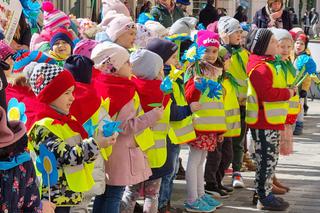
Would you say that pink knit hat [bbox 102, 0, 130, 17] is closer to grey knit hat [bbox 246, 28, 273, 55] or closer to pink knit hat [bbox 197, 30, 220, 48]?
pink knit hat [bbox 197, 30, 220, 48]

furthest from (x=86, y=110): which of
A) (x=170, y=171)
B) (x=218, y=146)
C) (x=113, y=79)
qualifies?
(x=218, y=146)

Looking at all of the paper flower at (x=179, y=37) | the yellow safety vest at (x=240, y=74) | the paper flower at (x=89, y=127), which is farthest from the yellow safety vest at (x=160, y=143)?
the yellow safety vest at (x=240, y=74)

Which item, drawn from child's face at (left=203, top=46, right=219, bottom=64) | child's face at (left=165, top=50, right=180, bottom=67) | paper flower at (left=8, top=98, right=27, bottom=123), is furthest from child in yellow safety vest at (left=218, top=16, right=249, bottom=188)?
paper flower at (left=8, top=98, right=27, bottom=123)

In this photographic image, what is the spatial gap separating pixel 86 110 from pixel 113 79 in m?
0.55

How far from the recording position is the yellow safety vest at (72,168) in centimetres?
437

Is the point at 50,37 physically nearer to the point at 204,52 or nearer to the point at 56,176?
the point at 204,52

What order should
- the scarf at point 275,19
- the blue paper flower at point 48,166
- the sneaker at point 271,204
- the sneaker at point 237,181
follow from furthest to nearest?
the scarf at point 275,19 → the sneaker at point 237,181 → the sneaker at point 271,204 → the blue paper flower at point 48,166

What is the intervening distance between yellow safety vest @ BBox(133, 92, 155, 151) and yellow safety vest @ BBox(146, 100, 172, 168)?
0.19 m

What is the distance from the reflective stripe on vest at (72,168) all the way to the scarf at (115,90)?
0.91m

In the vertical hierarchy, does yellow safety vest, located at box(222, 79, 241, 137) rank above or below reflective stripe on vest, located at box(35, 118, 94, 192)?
below

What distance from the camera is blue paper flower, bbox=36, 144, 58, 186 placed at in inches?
160

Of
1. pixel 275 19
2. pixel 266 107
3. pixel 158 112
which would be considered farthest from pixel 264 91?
pixel 275 19

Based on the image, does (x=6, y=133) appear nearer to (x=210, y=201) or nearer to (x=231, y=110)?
(x=210, y=201)

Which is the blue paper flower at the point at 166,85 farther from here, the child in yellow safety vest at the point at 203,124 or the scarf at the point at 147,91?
the child in yellow safety vest at the point at 203,124
